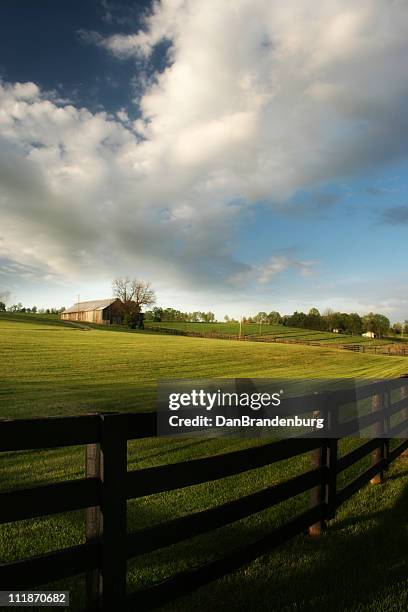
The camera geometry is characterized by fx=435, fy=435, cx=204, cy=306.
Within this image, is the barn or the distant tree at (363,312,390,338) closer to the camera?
the barn

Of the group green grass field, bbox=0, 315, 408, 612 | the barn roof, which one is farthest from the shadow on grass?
the barn roof

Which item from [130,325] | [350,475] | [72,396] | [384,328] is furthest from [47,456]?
[384,328]

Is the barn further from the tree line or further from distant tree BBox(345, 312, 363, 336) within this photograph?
distant tree BBox(345, 312, 363, 336)

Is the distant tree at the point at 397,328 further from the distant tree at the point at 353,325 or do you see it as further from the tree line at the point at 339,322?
the distant tree at the point at 353,325

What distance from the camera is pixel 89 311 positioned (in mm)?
123438

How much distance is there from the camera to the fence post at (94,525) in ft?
11.0

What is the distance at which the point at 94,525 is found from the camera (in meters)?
3.35

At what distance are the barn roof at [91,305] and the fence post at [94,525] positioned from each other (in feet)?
383

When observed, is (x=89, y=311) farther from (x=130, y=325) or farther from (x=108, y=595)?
(x=108, y=595)

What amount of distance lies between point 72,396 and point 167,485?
15.5 m

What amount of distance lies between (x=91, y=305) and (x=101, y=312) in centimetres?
1128

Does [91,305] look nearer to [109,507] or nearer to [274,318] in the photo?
[274,318]

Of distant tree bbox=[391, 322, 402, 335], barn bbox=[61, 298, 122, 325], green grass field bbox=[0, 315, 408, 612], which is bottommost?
green grass field bbox=[0, 315, 408, 612]

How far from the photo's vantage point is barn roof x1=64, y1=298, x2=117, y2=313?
392 feet
